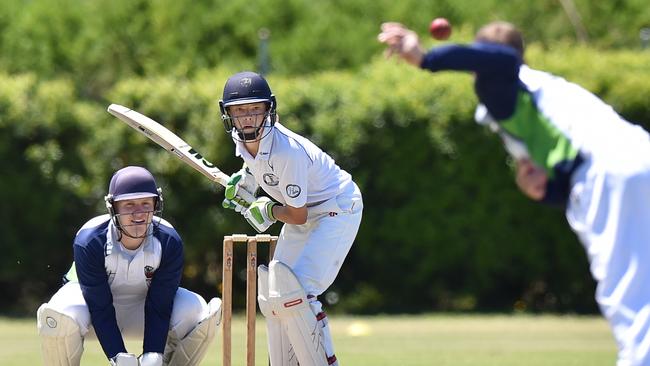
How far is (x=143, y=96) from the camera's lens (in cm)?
1056

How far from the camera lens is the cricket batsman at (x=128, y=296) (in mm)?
5047

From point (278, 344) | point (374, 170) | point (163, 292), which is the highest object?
point (163, 292)

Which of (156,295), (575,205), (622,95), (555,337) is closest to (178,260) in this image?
(156,295)

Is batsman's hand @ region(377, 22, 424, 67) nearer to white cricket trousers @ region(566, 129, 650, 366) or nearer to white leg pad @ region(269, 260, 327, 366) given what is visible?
white cricket trousers @ region(566, 129, 650, 366)

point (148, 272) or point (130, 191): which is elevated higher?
point (130, 191)

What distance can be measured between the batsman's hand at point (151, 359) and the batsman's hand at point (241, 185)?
78 centimetres

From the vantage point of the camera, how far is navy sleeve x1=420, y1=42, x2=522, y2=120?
3.96 meters

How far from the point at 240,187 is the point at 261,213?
270 mm

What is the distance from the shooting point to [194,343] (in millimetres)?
5277

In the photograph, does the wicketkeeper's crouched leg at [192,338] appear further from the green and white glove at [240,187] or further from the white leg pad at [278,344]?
the green and white glove at [240,187]

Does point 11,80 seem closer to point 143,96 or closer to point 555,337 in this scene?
point 143,96

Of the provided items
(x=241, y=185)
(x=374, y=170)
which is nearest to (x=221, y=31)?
(x=374, y=170)

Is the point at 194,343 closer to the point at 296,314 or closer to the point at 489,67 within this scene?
the point at 296,314

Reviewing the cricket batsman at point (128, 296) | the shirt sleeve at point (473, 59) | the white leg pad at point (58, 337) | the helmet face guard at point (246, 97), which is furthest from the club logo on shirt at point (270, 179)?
the shirt sleeve at point (473, 59)
